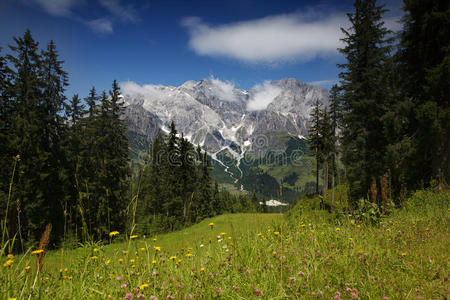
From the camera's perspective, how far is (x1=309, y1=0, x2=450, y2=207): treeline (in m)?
10.6

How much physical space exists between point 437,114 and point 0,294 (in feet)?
48.5

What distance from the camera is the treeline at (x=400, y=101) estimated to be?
34.7 feet

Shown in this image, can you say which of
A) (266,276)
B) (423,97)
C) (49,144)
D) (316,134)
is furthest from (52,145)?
(316,134)

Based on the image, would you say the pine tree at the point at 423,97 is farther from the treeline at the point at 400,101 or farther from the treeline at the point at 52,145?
the treeline at the point at 52,145

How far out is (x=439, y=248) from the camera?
320 centimetres

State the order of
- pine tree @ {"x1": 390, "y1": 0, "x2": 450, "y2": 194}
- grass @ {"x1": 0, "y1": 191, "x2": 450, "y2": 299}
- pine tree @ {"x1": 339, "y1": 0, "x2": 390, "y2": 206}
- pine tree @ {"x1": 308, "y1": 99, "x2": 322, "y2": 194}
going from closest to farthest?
1. grass @ {"x1": 0, "y1": 191, "x2": 450, "y2": 299}
2. pine tree @ {"x1": 390, "y1": 0, "x2": 450, "y2": 194}
3. pine tree @ {"x1": 339, "y1": 0, "x2": 390, "y2": 206}
4. pine tree @ {"x1": 308, "y1": 99, "x2": 322, "y2": 194}

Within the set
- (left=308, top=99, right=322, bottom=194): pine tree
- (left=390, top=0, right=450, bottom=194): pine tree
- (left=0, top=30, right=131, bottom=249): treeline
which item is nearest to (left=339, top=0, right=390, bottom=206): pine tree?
(left=390, top=0, right=450, bottom=194): pine tree

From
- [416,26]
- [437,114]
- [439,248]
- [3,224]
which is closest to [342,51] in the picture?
[416,26]

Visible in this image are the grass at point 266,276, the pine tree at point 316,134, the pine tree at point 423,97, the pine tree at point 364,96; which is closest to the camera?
the grass at point 266,276

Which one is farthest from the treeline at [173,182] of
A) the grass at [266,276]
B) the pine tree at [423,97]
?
A: the grass at [266,276]

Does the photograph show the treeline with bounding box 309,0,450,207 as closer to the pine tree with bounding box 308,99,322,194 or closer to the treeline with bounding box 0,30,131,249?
the pine tree with bounding box 308,99,322,194

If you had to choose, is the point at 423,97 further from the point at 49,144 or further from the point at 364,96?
the point at 49,144

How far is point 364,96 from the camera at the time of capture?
1816 cm

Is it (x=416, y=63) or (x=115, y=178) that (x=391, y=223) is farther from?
(x=115, y=178)
